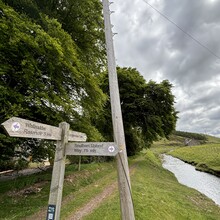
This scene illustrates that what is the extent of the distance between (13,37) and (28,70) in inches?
49.0

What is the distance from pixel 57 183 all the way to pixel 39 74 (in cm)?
600

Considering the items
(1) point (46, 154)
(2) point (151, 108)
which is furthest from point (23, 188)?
(2) point (151, 108)

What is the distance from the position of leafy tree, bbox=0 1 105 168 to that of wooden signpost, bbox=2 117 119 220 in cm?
414

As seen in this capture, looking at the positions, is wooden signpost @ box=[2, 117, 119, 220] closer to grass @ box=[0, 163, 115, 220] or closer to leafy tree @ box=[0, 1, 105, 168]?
leafy tree @ box=[0, 1, 105, 168]

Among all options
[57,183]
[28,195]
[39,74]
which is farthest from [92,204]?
[57,183]

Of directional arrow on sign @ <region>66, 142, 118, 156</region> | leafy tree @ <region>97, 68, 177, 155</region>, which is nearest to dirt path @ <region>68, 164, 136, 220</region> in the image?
directional arrow on sign @ <region>66, 142, 118, 156</region>

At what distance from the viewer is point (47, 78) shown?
9.91m

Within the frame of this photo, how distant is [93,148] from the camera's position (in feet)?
13.4

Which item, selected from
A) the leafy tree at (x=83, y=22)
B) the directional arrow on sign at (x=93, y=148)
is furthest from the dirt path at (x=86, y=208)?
the leafy tree at (x=83, y=22)

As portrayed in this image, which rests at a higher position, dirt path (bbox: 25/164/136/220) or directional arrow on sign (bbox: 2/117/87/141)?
directional arrow on sign (bbox: 2/117/87/141)

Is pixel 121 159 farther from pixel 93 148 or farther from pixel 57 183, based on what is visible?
pixel 57 183

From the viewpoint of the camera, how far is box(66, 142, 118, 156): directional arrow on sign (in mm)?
4039

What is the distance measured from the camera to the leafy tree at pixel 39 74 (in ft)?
25.3

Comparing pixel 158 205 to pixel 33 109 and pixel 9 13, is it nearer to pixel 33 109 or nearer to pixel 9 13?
pixel 33 109
